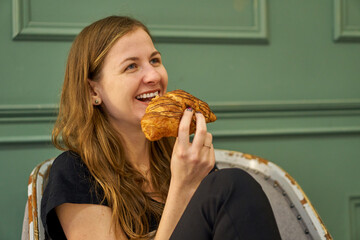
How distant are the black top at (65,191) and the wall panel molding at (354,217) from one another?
1029 mm

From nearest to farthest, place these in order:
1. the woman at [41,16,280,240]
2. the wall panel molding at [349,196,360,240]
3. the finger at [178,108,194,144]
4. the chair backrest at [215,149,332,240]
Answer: the woman at [41,16,280,240], the finger at [178,108,194,144], the chair backrest at [215,149,332,240], the wall panel molding at [349,196,360,240]

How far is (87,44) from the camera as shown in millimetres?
1189

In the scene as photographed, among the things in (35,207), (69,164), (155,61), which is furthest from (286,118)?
(35,207)

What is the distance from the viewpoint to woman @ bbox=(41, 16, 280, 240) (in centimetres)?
90

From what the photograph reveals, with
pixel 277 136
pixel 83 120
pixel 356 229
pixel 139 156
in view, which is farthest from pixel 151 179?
pixel 356 229

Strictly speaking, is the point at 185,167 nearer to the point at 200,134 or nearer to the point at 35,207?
the point at 200,134

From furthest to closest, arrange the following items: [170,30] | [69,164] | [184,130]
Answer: [170,30], [69,164], [184,130]

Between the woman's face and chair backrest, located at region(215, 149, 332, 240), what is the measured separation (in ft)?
1.37

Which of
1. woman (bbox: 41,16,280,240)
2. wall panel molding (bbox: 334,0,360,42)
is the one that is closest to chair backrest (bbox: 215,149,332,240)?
woman (bbox: 41,16,280,240)

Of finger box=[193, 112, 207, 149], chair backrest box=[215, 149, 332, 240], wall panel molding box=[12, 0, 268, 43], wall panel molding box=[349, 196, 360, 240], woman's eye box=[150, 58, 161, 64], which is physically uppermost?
wall panel molding box=[12, 0, 268, 43]

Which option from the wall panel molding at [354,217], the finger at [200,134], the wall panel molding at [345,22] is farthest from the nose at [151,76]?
the wall panel molding at [354,217]

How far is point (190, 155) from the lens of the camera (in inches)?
40.3

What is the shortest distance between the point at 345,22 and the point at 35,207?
1506mm

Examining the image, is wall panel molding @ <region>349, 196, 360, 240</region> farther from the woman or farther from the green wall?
the woman
